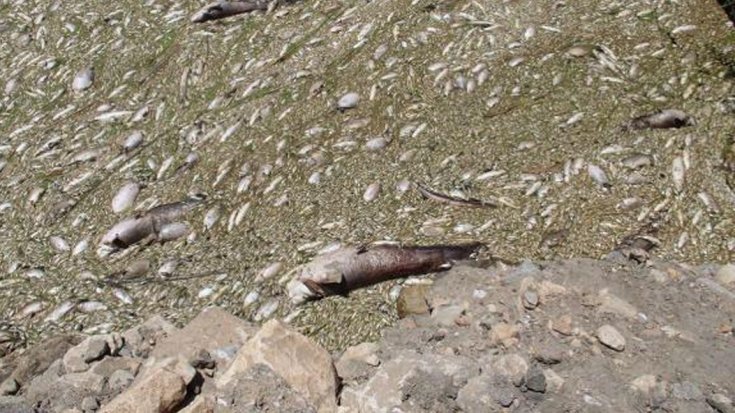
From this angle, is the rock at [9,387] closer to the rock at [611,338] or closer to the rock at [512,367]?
the rock at [512,367]

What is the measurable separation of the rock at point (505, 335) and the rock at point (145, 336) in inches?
85.4

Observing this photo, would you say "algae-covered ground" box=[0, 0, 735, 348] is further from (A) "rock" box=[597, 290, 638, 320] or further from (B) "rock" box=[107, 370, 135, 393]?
(B) "rock" box=[107, 370, 135, 393]

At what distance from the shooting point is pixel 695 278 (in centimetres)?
564

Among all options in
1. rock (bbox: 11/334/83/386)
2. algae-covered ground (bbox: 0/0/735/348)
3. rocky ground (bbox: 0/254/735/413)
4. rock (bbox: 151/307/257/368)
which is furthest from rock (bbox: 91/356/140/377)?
algae-covered ground (bbox: 0/0/735/348)

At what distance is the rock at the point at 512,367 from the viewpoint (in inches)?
188

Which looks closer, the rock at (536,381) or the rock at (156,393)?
the rock at (156,393)

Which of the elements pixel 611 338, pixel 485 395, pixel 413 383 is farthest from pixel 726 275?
pixel 413 383

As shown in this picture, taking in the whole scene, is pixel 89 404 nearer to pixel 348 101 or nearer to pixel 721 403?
pixel 721 403

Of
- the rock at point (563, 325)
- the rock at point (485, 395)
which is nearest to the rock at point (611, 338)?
the rock at point (563, 325)

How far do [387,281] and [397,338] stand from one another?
2.59ft

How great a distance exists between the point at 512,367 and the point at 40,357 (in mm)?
3102

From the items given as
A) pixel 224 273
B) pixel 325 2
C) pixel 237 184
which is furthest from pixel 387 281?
pixel 325 2

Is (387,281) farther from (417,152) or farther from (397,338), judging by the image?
(417,152)

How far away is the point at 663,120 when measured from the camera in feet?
22.4
